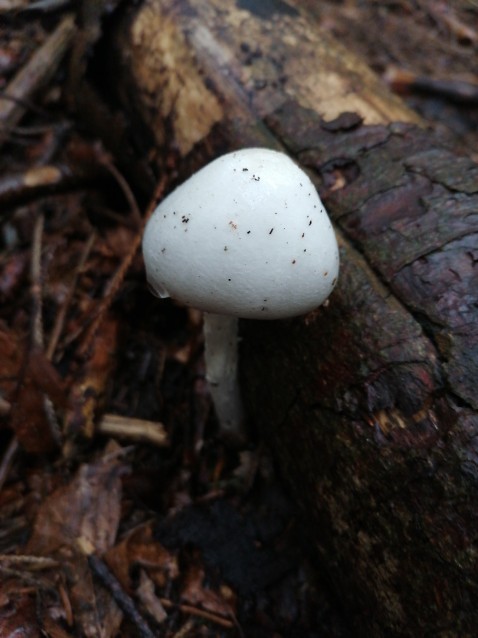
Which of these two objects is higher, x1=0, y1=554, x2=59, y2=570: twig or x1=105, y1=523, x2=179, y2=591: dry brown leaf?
x1=0, y1=554, x2=59, y2=570: twig

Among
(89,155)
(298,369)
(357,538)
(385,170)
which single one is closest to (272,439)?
(298,369)

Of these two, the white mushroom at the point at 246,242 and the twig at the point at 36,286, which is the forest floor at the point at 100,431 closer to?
the twig at the point at 36,286

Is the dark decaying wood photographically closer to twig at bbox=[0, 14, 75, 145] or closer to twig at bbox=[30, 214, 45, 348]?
twig at bbox=[30, 214, 45, 348]

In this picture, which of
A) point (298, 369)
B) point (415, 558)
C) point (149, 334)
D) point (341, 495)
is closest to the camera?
point (415, 558)

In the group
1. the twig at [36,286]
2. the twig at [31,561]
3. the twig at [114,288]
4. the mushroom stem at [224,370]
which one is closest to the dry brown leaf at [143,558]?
the twig at [31,561]

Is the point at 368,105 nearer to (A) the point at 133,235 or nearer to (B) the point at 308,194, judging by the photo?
(B) the point at 308,194

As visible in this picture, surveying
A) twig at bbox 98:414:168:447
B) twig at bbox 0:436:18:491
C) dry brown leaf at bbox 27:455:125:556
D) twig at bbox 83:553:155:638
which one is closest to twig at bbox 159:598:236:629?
twig at bbox 83:553:155:638
